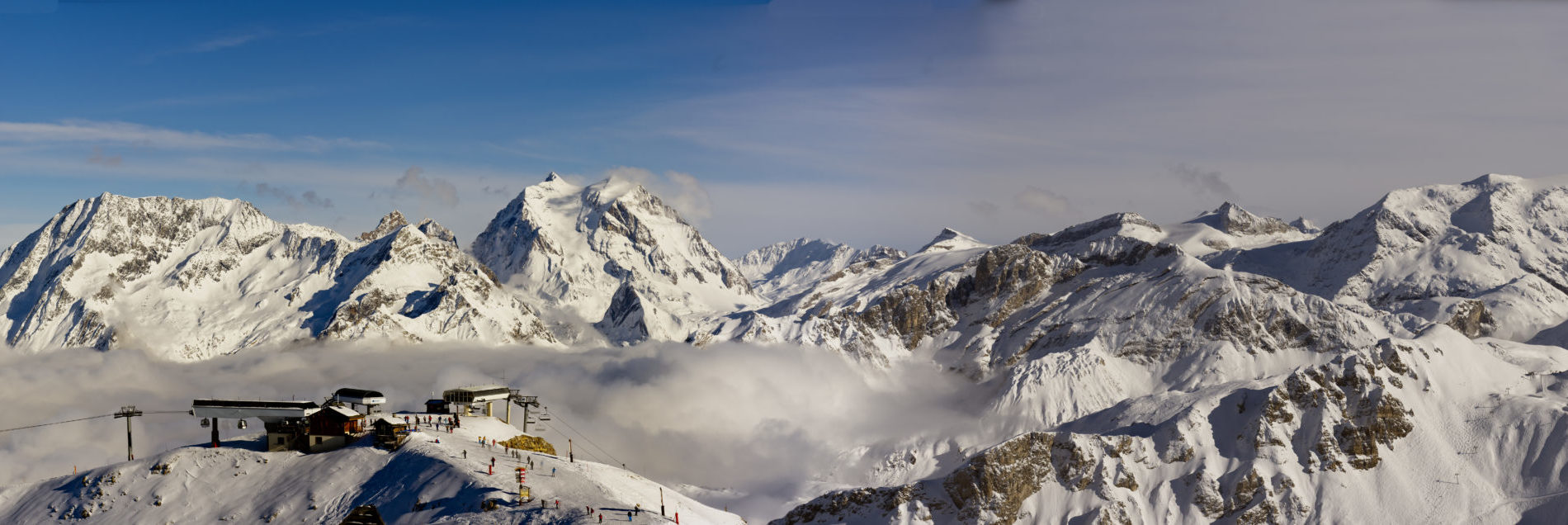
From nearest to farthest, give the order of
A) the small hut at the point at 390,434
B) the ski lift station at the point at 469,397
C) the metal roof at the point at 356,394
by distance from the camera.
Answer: the small hut at the point at 390,434
the metal roof at the point at 356,394
the ski lift station at the point at 469,397

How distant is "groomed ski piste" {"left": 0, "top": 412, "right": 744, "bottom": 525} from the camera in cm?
12450

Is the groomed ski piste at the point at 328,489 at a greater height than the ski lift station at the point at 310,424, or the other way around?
the ski lift station at the point at 310,424

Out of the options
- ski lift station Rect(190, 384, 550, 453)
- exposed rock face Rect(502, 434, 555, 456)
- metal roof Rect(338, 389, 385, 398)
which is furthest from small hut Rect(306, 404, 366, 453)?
exposed rock face Rect(502, 434, 555, 456)

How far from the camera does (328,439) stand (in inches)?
5881

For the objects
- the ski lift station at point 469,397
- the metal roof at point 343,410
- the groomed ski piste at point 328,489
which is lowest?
the groomed ski piste at point 328,489

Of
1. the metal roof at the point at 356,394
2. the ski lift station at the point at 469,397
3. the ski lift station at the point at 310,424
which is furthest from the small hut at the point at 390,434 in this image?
the ski lift station at the point at 469,397

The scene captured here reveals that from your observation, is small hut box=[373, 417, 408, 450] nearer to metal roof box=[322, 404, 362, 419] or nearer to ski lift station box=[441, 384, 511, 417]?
metal roof box=[322, 404, 362, 419]

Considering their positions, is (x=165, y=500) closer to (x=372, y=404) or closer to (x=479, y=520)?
(x=372, y=404)

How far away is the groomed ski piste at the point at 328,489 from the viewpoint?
408ft

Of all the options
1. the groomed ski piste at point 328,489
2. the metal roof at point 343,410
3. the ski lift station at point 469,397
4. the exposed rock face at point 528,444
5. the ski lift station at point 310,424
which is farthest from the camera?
the ski lift station at point 469,397

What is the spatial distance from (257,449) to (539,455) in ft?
119

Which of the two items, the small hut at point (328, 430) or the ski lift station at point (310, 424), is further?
the small hut at point (328, 430)

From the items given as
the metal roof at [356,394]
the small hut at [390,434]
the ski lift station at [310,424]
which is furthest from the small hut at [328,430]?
the metal roof at [356,394]

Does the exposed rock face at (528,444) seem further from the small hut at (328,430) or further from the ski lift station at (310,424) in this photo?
the small hut at (328,430)
